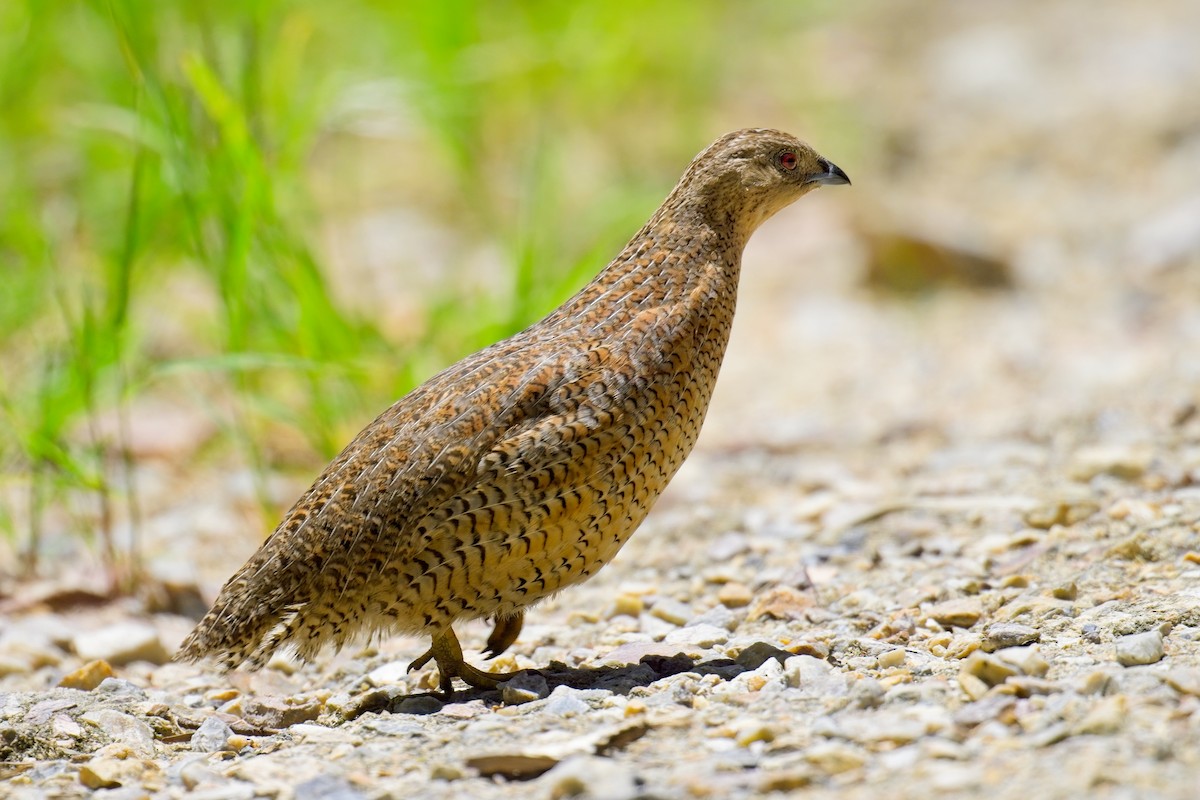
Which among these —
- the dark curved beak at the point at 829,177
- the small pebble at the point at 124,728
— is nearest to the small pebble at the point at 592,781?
the small pebble at the point at 124,728

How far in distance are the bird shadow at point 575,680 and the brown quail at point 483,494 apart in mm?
95

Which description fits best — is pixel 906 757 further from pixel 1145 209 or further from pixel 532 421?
pixel 1145 209

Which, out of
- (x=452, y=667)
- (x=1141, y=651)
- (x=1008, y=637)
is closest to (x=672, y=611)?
(x=452, y=667)

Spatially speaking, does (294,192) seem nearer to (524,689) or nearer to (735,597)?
(735,597)

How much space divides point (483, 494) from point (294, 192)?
3348 mm

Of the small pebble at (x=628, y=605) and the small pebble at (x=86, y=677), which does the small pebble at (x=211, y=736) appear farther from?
the small pebble at (x=628, y=605)

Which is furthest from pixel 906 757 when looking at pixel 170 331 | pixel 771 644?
pixel 170 331

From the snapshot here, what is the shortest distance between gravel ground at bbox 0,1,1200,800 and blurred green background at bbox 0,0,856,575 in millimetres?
765

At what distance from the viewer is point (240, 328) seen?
18.6 ft

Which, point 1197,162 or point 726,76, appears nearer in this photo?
point 1197,162

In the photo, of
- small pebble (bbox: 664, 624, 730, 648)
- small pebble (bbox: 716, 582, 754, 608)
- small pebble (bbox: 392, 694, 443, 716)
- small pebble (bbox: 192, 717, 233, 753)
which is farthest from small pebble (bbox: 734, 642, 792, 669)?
small pebble (bbox: 192, 717, 233, 753)

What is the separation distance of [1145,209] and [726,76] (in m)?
3.96

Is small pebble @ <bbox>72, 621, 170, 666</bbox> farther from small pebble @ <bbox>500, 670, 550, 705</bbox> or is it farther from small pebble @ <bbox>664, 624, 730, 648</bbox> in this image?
small pebble @ <bbox>664, 624, 730, 648</bbox>

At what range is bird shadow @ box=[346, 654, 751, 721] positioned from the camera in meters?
4.12
